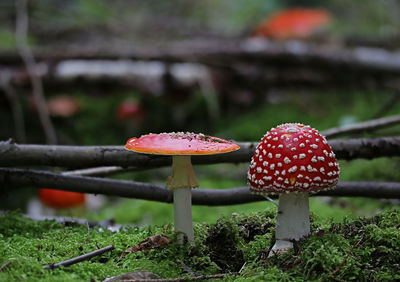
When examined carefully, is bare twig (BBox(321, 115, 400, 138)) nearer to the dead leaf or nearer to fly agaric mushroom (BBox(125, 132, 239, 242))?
fly agaric mushroom (BBox(125, 132, 239, 242))

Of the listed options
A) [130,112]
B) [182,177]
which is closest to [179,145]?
[182,177]

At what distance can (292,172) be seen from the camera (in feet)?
6.56

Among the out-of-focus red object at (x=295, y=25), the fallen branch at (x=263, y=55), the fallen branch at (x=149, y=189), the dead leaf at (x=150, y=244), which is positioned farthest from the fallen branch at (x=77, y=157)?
the out-of-focus red object at (x=295, y=25)

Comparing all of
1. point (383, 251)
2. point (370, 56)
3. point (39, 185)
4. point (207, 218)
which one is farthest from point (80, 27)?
point (383, 251)

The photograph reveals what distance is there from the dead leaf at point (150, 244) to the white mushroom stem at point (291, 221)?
0.53m

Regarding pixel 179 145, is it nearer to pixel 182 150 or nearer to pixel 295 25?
pixel 182 150

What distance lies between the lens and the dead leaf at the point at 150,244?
2184 mm

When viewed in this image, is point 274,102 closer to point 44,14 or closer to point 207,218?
point 207,218

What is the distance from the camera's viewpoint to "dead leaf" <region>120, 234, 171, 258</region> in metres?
2.18

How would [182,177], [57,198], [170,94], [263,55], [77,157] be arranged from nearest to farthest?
[182,177], [77,157], [57,198], [263,55], [170,94]

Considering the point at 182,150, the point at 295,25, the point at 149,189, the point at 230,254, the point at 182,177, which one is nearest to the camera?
the point at 182,150

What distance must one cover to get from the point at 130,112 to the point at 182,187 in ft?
13.3

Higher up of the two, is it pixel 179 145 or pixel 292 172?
pixel 179 145

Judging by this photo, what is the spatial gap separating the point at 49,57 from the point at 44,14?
2980 mm
